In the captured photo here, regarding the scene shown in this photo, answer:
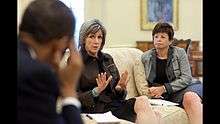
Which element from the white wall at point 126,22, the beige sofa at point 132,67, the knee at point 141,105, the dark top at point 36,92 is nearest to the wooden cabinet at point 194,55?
the white wall at point 126,22

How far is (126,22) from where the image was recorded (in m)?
6.85

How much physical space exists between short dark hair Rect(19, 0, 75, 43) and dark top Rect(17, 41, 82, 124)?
72 millimetres

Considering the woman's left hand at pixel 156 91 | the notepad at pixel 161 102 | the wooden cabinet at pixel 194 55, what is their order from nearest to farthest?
the notepad at pixel 161 102
the woman's left hand at pixel 156 91
the wooden cabinet at pixel 194 55

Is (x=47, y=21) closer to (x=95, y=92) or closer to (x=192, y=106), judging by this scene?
(x=95, y=92)

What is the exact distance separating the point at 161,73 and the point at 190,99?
421mm

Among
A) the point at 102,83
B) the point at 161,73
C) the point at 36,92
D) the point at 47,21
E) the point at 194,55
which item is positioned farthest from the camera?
the point at 194,55

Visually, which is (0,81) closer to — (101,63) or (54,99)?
(54,99)

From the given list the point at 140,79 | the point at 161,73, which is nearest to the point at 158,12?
the point at 161,73

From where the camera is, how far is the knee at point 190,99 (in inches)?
123

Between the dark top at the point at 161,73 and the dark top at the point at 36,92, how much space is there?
2.71 metres

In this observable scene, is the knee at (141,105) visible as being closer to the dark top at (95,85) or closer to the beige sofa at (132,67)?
the dark top at (95,85)

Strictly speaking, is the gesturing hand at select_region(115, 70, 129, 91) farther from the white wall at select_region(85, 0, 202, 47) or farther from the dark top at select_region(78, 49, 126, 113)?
the white wall at select_region(85, 0, 202, 47)

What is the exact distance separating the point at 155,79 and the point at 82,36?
83cm

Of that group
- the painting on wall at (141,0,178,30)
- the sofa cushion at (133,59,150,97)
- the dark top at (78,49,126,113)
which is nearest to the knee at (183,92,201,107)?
the sofa cushion at (133,59,150,97)
